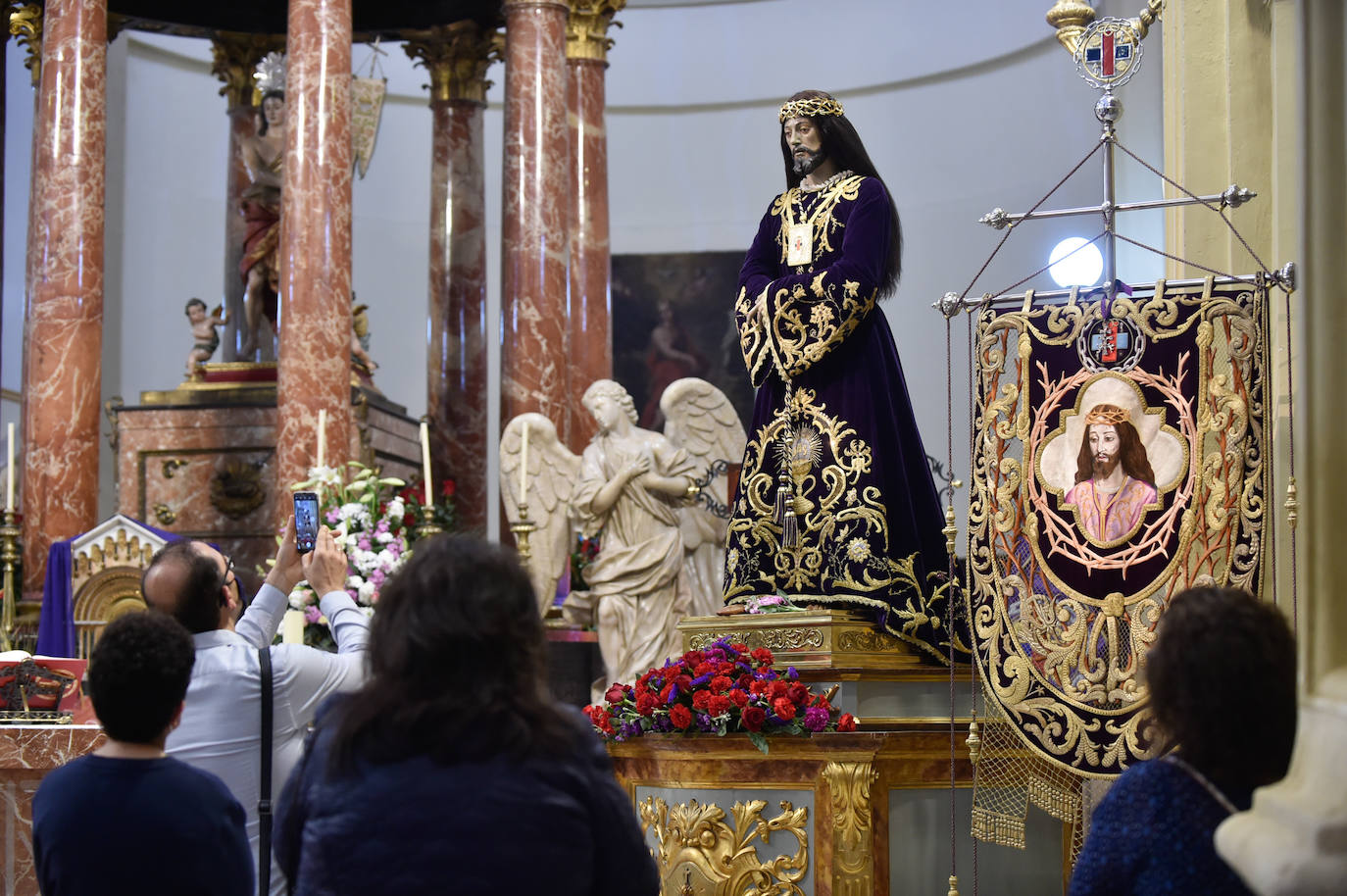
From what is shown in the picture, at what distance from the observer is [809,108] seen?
23.4 ft

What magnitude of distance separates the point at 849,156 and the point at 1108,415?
2.21 meters

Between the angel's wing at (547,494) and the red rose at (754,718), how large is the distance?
471cm

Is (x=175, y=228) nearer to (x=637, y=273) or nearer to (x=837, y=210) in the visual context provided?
(x=637, y=273)

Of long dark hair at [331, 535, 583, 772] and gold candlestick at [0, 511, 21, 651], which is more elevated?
long dark hair at [331, 535, 583, 772]

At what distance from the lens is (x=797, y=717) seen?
19.5 feet

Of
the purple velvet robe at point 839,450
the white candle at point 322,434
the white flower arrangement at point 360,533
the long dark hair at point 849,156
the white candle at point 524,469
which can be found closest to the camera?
the purple velvet robe at point 839,450

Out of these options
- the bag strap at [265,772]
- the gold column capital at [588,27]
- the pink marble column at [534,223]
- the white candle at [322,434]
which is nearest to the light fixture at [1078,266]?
the gold column capital at [588,27]

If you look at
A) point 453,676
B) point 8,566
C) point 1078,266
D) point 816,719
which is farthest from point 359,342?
point 453,676

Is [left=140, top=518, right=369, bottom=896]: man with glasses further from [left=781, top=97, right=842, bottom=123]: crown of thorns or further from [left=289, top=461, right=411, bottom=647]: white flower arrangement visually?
[left=289, top=461, right=411, bottom=647]: white flower arrangement

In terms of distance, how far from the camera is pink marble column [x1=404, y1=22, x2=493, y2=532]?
14055mm

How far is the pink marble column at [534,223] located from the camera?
1181 cm

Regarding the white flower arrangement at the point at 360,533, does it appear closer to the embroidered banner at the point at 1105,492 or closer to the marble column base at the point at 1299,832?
the embroidered banner at the point at 1105,492

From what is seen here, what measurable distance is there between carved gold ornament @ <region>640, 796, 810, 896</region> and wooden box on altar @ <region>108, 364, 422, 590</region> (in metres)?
6.69

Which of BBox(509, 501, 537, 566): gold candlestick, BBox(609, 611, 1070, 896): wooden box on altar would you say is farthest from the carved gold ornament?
BBox(509, 501, 537, 566): gold candlestick
